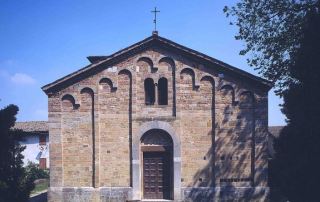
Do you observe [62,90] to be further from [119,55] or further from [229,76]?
[229,76]

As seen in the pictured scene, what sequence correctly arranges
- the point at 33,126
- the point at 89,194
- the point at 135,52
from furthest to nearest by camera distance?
1. the point at 33,126
2. the point at 135,52
3. the point at 89,194

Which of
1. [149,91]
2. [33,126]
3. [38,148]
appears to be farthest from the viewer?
[33,126]

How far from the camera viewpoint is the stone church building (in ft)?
47.0

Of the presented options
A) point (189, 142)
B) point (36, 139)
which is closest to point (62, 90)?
point (189, 142)

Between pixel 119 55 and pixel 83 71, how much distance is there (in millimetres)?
1904

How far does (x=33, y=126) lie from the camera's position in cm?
3466

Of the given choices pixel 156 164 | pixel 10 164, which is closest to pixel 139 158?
pixel 156 164

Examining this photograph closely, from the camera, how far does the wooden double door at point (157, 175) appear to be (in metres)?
14.7

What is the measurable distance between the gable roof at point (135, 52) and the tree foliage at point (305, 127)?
200 cm

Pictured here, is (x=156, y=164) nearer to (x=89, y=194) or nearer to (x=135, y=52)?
(x=89, y=194)

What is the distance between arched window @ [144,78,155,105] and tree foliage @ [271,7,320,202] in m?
6.33

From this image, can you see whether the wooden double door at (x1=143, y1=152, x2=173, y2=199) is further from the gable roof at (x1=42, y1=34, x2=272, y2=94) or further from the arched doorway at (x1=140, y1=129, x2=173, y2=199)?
the gable roof at (x1=42, y1=34, x2=272, y2=94)

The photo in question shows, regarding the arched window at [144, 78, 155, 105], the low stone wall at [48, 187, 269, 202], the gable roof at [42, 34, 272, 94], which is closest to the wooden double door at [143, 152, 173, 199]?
the low stone wall at [48, 187, 269, 202]

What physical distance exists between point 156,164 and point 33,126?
80.3 feet
